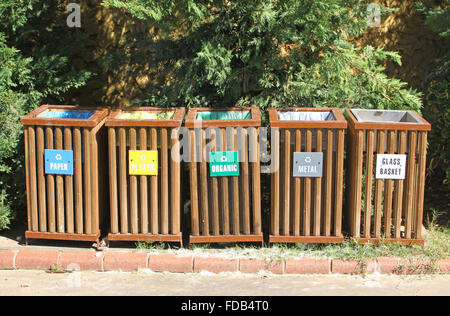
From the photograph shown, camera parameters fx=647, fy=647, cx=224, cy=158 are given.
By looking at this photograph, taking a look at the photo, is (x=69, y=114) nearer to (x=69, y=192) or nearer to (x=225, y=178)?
(x=69, y=192)

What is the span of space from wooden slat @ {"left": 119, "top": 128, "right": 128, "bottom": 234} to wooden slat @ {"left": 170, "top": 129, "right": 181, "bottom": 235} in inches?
16.5

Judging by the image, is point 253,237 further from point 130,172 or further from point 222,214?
point 130,172

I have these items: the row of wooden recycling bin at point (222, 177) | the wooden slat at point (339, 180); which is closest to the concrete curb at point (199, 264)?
the row of wooden recycling bin at point (222, 177)

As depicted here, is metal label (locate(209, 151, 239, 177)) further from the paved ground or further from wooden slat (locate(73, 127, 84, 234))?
wooden slat (locate(73, 127, 84, 234))

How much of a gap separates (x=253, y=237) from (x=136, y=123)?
58.5 inches

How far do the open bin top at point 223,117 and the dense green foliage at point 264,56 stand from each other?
12.1 inches

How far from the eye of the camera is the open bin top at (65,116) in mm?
5758

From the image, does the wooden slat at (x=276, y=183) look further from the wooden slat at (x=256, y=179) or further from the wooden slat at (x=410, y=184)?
the wooden slat at (x=410, y=184)

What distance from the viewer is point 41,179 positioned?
19.4 ft

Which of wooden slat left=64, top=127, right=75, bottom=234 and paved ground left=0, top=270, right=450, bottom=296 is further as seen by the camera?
wooden slat left=64, top=127, right=75, bottom=234

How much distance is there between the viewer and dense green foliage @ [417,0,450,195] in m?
7.01

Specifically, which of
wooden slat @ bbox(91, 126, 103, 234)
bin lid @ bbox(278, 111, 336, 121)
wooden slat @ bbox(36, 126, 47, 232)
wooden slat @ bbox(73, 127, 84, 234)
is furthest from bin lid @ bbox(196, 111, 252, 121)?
wooden slat @ bbox(36, 126, 47, 232)

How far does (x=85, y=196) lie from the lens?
591 cm

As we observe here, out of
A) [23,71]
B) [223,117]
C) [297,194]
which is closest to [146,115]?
[223,117]
